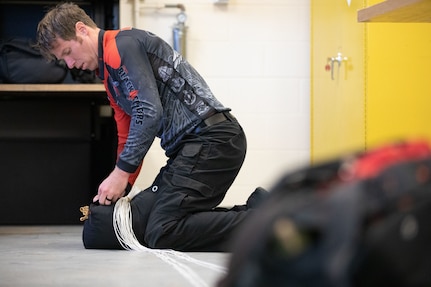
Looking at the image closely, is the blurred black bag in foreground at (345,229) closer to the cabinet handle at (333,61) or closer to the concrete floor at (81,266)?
the concrete floor at (81,266)

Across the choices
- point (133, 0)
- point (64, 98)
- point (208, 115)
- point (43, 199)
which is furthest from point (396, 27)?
point (43, 199)

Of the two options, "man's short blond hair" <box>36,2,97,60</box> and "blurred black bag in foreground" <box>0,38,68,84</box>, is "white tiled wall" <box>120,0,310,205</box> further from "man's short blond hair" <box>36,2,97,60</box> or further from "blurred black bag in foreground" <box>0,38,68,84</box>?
"man's short blond hair" <box>36,2,97,60</box>

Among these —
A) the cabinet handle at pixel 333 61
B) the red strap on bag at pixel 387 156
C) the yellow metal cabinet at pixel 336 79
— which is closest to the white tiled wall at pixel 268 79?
the yellow metal cabinet at pixel 336 79

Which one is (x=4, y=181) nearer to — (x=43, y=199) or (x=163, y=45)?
(x=43, y=199)

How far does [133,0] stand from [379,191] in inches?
137

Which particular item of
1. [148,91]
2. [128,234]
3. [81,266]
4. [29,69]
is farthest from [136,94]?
[29,69]

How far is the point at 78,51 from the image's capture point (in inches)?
106

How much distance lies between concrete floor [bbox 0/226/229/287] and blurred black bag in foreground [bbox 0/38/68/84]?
85 centimetres

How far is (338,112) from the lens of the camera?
361 centimetres

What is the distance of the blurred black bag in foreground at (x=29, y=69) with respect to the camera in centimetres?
359

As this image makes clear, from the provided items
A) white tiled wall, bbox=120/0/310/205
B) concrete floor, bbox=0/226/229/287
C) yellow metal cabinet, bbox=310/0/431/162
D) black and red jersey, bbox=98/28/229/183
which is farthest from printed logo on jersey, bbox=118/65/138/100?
white tiled wall, bbox=120/0/310/205

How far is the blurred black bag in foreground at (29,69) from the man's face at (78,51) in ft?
2.97

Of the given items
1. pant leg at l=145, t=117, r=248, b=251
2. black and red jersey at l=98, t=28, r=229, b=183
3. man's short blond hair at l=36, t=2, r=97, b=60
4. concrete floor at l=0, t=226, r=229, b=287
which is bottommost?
concrete floor at l=0, t=226, r=229, b=287

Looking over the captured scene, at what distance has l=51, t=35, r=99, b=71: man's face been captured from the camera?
2680mm
